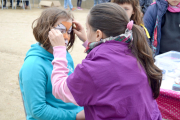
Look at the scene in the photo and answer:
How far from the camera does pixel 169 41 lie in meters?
2.71

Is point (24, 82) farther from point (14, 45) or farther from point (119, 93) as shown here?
point (14, 45)

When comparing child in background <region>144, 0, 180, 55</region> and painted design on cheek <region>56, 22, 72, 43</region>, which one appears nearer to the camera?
painted design on cheek <region>56, 22, 72, 43</region>

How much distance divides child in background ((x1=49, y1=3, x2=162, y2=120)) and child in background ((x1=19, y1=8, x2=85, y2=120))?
24cm

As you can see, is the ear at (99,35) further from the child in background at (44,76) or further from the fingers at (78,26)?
the fingers at (78,26)

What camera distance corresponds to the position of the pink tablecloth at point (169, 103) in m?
1.81

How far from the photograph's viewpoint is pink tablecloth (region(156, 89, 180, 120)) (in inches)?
71.2

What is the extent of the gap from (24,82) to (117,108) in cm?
67

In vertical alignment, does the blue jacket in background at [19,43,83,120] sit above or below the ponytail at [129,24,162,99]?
below

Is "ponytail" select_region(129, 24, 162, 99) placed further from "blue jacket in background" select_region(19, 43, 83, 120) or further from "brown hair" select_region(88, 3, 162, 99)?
"blue jacket in background" select_region(19, 43, 83, 120)

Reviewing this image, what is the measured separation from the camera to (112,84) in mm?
1006

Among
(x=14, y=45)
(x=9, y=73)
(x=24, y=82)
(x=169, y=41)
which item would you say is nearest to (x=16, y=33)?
(x=14, y=45)

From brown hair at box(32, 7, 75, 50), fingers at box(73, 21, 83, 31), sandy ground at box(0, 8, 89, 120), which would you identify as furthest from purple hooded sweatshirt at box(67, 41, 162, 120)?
sandy ground at box(0, 8, 89, 120)

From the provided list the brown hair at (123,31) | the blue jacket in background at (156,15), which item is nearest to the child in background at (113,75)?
the brown hair at (123,31)

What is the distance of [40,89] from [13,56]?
3596mm
